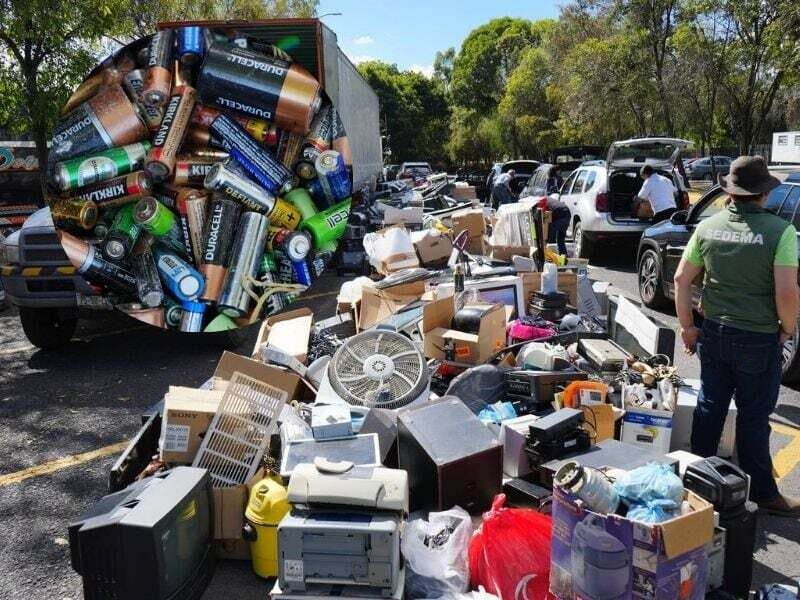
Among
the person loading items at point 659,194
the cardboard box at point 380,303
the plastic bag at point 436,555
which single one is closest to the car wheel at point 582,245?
the person loading items at point 659,194

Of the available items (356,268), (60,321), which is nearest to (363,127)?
(356,268)

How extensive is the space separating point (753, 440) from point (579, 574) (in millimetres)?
1638

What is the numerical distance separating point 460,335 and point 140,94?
307 cm

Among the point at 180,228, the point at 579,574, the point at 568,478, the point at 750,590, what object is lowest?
the point at 750,590

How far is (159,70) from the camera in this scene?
→ 16.9 feet

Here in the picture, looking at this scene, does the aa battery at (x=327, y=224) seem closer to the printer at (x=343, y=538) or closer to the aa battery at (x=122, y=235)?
the aa battery at (x=122, y=235)

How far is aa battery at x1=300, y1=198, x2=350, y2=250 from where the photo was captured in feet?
18.1

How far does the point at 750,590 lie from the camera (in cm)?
290

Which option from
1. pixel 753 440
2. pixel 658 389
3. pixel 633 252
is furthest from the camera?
pixel 633 252

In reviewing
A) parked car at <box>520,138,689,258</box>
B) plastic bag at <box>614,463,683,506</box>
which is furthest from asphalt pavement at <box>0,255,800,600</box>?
parked car at <box>520,138,689,258</box>

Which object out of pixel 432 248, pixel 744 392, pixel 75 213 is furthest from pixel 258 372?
pixel 432 248

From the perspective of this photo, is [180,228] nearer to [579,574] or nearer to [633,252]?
[579,574]

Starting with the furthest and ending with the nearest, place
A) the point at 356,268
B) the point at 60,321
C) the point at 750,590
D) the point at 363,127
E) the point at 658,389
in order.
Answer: the point at 363,127 → the point at 356,268 → the point at 60,321 → the point at 658,389 → the point at 750,590

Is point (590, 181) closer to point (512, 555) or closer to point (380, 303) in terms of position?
point (380, 303)
